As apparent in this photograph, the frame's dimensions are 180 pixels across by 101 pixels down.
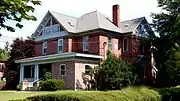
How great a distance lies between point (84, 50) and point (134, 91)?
2584 centimetres

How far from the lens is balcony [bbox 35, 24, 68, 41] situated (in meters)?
43.5

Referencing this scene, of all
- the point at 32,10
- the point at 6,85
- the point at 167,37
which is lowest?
the point at 6,85

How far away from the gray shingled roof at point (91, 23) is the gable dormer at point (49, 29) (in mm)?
703

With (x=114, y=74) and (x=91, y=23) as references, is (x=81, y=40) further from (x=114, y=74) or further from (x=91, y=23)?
(x=114, y=74)

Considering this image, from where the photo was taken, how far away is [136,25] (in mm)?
44219

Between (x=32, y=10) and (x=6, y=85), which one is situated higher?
(x=32, y=10)

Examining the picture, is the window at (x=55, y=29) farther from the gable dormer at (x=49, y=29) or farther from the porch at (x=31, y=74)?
the porch at (x=31, y=74)

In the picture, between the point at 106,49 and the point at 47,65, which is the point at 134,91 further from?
the point at 47,65

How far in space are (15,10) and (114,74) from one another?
1116 inches

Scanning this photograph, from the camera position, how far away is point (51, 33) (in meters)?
45.1

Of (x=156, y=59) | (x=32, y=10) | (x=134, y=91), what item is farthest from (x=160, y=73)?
(x=32, y=10)

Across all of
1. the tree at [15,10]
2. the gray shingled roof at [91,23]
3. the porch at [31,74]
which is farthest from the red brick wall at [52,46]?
the tree at [15,10]

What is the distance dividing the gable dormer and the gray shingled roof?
2.31 feet

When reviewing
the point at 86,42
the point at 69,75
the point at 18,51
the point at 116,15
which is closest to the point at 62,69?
the point at 69,75
